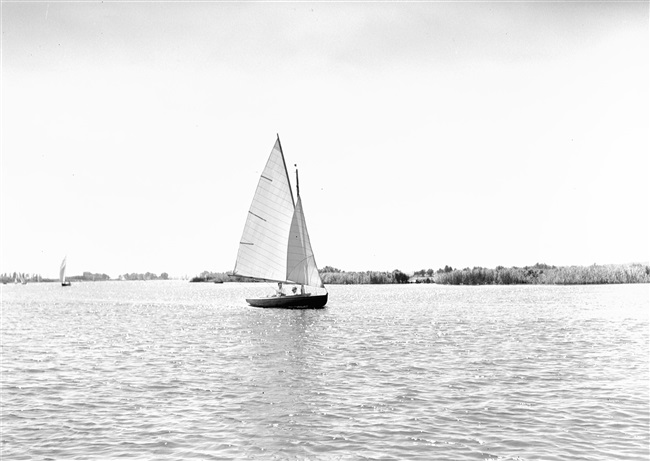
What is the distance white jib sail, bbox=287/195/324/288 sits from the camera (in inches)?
2511

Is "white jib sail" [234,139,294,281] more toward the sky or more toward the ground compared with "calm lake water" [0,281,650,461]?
more toward the sky

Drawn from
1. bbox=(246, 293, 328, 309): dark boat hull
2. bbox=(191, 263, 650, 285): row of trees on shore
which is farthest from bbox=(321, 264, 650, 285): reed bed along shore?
bbox=(246, 293, 328, 309): dark boat hull

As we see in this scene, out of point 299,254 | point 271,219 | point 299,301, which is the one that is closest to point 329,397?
point 299,254

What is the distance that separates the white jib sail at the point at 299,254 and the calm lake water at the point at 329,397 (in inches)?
862

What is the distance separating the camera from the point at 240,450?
15.3m

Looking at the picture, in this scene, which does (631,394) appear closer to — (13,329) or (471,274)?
(13,329)

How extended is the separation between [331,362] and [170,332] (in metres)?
20.6

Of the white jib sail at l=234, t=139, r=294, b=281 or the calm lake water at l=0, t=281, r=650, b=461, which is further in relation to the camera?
the white jib sail at l=234, t=139, r=294, b=281

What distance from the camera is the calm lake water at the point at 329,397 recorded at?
1555 centimetres

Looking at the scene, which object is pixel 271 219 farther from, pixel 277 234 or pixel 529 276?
pixel 529 276

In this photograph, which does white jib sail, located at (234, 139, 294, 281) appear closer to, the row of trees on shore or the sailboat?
the sailboat

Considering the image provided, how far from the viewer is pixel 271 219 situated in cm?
6481

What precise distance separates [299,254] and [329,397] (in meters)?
42.8

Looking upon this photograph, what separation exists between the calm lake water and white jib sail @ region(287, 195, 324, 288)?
71.9ft
